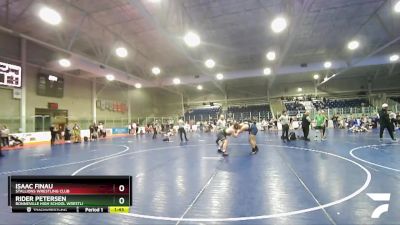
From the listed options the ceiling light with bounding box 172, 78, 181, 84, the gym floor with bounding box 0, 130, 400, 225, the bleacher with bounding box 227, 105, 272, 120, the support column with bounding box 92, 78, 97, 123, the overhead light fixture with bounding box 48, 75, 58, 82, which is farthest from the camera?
the bleacher with bounding box 227, 105, 272, 120

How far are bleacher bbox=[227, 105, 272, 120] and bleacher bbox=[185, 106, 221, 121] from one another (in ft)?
7.50

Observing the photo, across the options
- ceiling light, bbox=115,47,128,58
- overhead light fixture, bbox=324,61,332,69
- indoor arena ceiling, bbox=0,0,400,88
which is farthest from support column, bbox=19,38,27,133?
overhead light fixture, bbox=324,61,332,69

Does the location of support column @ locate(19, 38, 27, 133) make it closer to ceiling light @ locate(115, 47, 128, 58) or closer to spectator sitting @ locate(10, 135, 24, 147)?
spectator sitting @ locate(10, 135, 24, 147)

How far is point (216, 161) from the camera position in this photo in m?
8.55

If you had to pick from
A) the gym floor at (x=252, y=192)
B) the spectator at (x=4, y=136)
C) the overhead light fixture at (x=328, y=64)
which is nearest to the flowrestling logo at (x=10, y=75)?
the spectator at (x=4, y=136)

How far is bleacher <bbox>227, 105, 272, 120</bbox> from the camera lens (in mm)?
38094

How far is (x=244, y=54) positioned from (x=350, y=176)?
63.9 feet

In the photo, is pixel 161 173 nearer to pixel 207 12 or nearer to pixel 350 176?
pixel 350 176

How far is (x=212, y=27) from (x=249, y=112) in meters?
24.7

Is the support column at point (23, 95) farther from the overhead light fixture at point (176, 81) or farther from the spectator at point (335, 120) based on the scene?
the spectator at point (335, 120)

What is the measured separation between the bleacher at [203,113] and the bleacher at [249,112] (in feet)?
7.50

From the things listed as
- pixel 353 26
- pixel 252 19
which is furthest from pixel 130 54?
pixel 353 26
